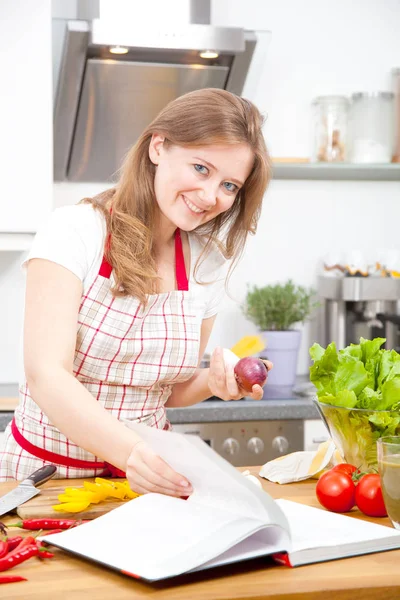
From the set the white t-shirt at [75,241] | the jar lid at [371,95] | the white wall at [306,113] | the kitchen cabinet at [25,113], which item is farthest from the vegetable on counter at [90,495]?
the jar lid at [371,95]

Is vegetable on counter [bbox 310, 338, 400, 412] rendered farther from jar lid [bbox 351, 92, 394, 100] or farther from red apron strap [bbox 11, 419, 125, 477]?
jar lid [bbox 351, 92, 394, 100]

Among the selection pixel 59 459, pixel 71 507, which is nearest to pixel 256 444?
pixel 59 459

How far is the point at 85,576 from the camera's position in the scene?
101 cm

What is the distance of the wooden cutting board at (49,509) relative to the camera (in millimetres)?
1246

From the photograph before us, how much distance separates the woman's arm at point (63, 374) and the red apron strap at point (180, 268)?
305 millimetres

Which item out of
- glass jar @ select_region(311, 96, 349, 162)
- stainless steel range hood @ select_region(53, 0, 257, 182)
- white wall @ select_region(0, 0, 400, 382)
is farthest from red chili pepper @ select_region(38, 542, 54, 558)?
glass jar @ select_region(311, 96, 349, 162)

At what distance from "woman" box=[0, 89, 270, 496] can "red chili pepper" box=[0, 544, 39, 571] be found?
1.08 feet

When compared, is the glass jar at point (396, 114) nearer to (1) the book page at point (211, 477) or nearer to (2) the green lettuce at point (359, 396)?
(2) the green lettuce at point (359, 396)

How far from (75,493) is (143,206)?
2.18 ft

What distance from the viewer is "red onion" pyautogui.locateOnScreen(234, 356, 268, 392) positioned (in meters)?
1.45

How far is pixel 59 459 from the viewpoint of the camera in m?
1.66

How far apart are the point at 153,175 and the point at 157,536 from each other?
2.91ft

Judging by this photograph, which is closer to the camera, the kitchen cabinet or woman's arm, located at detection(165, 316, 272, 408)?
woman's arm, located at detection(165, 316, 272, 408)

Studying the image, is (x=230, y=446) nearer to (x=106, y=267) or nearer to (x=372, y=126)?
(x=106, y=267)
